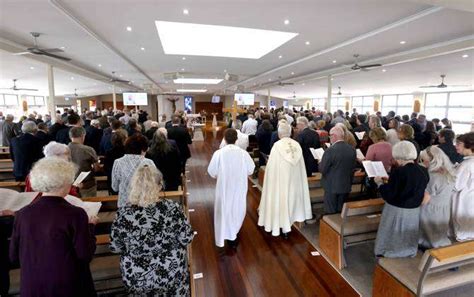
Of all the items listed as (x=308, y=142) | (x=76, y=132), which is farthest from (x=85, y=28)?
(x=308, y=142)

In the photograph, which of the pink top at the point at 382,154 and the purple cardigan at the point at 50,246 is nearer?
the purple cardigan at the point at 50,246

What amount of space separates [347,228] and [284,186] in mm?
885

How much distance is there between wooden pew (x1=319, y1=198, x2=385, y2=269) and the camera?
2.92 meters

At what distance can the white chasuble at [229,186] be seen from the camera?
3184 mm

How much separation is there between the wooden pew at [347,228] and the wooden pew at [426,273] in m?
0.55

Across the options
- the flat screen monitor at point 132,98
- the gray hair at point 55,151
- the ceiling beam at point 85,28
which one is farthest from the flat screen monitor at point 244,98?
the gray hair at point 55,151

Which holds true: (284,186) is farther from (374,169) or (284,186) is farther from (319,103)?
(319,103)

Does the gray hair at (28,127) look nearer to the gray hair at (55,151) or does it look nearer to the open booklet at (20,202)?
the gray hair at (55,151)

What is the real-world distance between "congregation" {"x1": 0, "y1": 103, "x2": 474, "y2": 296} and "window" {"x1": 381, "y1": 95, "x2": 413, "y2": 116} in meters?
11.4

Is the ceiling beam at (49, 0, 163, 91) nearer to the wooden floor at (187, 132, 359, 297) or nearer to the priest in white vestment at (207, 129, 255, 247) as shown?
the priest in white vestment at (207, 129, 255, 247)

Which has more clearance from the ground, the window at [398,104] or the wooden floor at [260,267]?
the window at [398,104]

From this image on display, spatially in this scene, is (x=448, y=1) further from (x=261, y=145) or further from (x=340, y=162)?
(x=261, y=145)

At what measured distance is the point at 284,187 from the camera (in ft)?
11.5

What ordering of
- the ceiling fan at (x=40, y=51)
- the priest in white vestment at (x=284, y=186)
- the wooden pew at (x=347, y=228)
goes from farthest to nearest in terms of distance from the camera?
the ceiling fan at (x=40, y=51), the priest in white vestment at (x=284, y=186), the wooden pew at (x=347, y=228)
